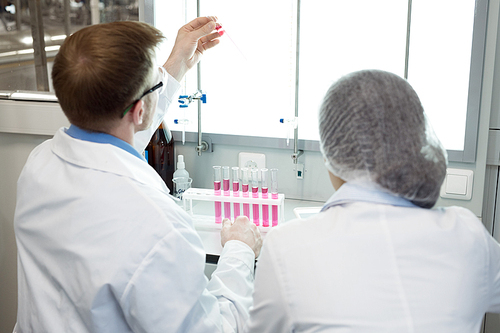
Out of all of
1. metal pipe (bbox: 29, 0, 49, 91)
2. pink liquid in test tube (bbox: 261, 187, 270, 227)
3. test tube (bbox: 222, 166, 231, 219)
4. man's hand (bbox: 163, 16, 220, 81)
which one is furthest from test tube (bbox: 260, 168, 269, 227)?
metal pipe (bbox: 29, 0, 49, 91)

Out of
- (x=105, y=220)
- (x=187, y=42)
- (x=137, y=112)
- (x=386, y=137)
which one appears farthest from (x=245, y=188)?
(x=386, y=137)

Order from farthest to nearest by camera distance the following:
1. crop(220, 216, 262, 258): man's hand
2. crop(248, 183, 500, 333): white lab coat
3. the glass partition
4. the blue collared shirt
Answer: the glass partition
crop(220, 216, 262, 258): man's hand
the blue collared shirt
crop(248, 183, 500, 333): white lab coat

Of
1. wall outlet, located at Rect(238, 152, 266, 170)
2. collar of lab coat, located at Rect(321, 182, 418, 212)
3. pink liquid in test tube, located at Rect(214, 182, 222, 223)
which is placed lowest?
pink liquid in test tube, located at Rect(214, 182, 222, 223)

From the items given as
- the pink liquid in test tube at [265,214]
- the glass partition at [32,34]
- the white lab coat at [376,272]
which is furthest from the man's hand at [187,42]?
the white lab coat at [376,272]

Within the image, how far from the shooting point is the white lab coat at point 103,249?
2.99ft

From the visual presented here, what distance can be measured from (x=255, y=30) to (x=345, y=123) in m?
1.13

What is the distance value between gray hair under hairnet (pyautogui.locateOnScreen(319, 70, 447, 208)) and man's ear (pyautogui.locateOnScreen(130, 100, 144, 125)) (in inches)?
17.9

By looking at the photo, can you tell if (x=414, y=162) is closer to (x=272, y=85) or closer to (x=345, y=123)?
(x=345, y=123)

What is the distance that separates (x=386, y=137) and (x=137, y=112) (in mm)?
577

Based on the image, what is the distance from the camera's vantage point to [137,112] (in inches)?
41.3

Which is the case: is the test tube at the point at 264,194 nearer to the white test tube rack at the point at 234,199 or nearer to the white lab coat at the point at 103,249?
the white test tube rack at the point at 234,199

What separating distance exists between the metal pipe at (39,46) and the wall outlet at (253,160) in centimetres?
107

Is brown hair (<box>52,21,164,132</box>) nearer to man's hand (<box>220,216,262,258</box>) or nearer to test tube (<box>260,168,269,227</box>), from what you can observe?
man's hand (<box>220,216,262,258</box>)

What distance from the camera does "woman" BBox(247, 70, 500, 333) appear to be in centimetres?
75
